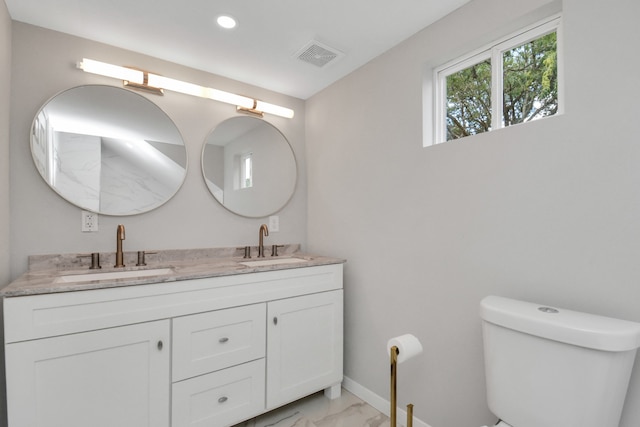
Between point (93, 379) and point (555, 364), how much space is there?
175cm

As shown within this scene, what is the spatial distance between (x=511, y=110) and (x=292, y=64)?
4.39ft

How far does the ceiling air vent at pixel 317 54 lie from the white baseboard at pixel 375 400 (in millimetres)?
2141

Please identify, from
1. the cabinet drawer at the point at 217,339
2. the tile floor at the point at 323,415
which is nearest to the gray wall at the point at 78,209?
the cabinet drawer at the point at 217,339

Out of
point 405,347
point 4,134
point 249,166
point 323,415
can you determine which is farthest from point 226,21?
point 323,415

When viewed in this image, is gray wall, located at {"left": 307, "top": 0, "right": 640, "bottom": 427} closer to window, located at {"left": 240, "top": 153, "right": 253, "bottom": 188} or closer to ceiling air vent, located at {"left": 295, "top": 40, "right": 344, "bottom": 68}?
ceiling air vent, located at {"left": 295, "top": 40, "right": 344, "bottom": 68}

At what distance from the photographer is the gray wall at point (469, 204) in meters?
1.07

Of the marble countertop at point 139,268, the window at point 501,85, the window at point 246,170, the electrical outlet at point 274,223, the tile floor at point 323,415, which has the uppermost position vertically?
the window at point 501,85

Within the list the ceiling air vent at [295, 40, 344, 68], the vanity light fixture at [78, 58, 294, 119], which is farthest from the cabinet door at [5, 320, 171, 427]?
the ceiling air vent at [295, 40, 344, 68]

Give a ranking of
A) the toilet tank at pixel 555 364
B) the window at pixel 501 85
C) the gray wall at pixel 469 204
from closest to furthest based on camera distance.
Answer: the toilet tank at pixel 555 364, the gray wall at pixel 469 204, the window at pixel 501 85

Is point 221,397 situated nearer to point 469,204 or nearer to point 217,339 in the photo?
point 217,339

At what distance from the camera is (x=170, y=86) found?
194 cm

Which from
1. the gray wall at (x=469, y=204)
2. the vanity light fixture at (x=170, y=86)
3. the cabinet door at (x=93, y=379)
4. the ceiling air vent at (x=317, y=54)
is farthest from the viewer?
the ceiling air vent at (x=317, y=54)

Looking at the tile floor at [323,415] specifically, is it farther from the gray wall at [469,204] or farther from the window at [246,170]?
the window at [246,170]

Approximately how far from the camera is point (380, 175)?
1954 millimetres
